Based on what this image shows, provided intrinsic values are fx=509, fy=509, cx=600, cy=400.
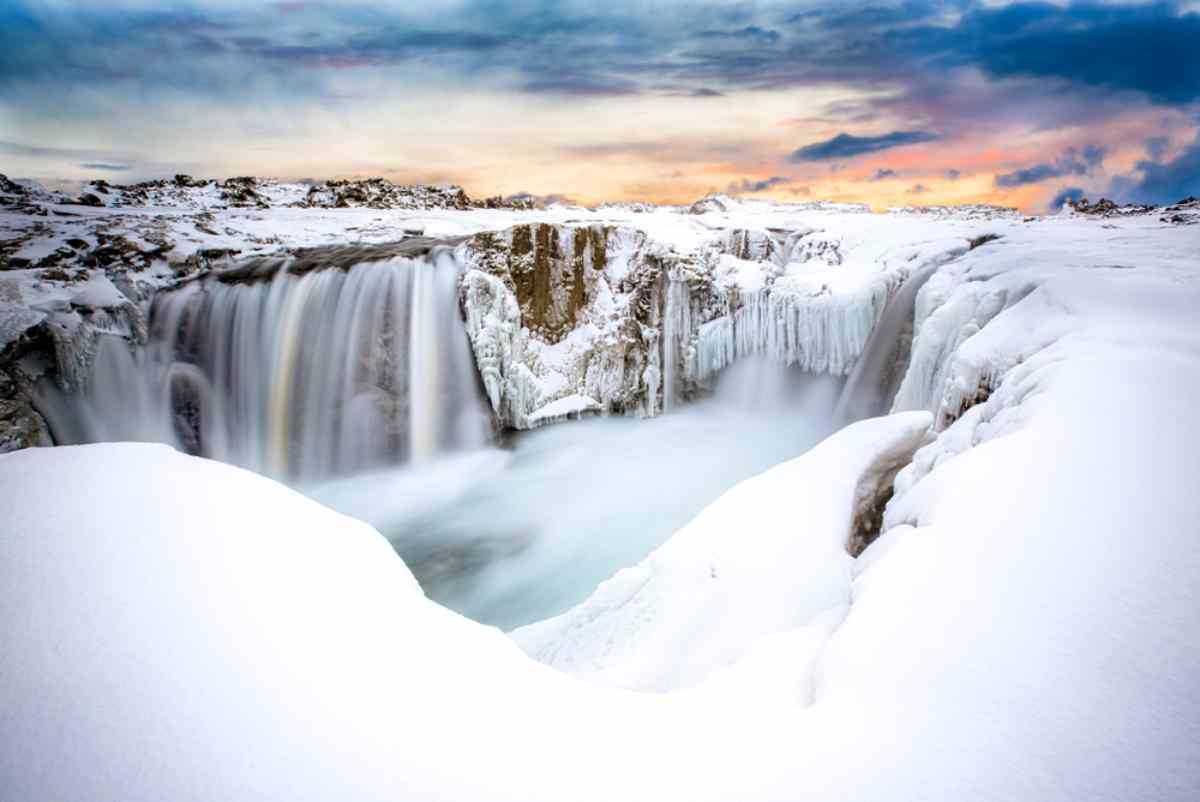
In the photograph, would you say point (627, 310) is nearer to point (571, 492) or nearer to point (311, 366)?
point (571, 492)

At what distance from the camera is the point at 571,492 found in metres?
9.62

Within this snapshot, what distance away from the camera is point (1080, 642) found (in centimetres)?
156

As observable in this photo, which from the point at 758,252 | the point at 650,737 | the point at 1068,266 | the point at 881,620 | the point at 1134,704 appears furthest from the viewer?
A: the point at 758,252

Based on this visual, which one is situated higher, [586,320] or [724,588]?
[586,320]

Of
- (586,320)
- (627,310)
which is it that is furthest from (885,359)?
(586,320)

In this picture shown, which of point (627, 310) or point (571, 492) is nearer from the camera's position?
point (571, 492)

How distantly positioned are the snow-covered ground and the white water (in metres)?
4.94

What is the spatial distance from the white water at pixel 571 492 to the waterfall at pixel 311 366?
2.96 ft

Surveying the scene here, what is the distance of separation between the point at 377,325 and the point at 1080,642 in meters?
10.9

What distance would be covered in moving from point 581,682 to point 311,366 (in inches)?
396

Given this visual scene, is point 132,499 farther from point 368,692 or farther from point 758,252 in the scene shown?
point 758,252

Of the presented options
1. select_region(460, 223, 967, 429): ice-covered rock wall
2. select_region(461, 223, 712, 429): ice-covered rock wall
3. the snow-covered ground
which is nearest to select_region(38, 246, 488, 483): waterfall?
select_region(460, 223, 967, 429): ice-covered rock wall

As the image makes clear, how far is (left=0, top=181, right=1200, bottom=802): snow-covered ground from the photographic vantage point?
1.20 metres

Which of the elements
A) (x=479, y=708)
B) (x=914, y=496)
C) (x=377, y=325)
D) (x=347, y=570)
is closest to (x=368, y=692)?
(x=479, y=708)
